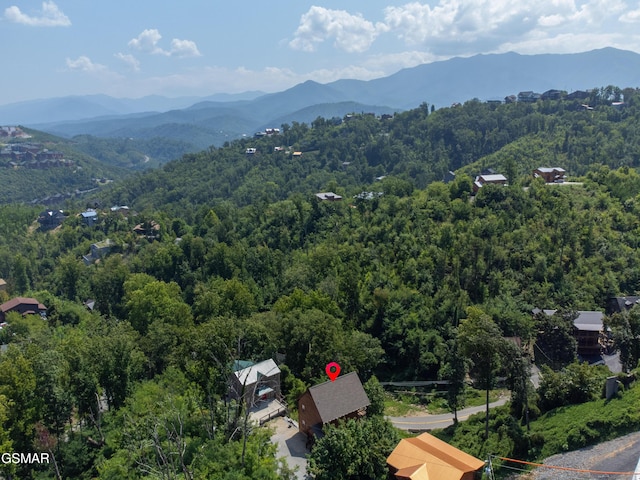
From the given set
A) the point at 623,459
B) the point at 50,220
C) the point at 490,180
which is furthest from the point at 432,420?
the point at 50,220

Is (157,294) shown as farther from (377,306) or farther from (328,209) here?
(328,209)

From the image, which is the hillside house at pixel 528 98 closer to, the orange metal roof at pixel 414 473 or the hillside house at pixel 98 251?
the hillside house at pixel 98 251

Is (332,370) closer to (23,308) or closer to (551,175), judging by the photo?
(23,308)

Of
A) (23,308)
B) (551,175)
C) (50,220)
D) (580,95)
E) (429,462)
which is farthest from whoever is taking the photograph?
(580,95)

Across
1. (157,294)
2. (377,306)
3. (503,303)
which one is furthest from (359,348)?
(157,294)

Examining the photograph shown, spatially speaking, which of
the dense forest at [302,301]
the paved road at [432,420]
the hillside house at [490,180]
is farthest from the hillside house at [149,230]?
the paved road at [432,420]

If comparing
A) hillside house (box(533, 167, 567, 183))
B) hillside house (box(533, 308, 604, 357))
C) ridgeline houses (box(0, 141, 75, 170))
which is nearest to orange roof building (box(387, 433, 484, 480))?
hillside house (box(533, 308, 604, 357))
